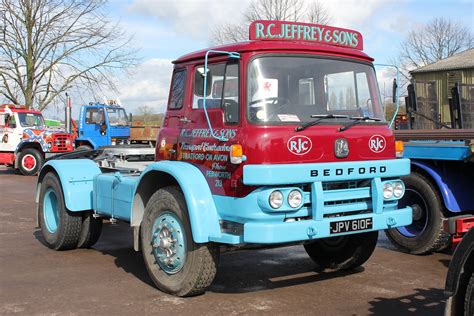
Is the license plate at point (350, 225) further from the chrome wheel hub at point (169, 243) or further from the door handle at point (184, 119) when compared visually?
the door handle at point (184, 119)

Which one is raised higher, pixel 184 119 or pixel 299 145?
pixel 184 119

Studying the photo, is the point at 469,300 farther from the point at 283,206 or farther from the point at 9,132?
the point at 9,132

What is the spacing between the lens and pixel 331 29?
5.52m

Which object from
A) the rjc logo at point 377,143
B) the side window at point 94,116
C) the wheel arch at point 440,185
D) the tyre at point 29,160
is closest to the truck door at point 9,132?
the tyre at point 29,160

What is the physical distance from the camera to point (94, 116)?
2152 centimetres

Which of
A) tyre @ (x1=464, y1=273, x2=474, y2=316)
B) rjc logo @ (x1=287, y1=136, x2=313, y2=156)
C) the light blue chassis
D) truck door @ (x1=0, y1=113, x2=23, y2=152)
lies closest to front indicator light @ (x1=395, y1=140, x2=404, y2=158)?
the light blue chassis

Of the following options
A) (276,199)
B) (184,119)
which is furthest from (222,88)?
(276,199)

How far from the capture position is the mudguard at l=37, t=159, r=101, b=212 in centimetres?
708

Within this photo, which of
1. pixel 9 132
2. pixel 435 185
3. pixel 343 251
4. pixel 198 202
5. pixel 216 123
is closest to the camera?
pixel 198 202

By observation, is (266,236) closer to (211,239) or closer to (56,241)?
(211,239)

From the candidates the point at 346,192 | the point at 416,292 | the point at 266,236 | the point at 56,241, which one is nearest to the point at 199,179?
the point at 266,236

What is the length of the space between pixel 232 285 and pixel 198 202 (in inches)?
49.3

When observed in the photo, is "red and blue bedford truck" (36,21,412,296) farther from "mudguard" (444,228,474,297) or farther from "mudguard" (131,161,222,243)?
"mudguard" (444,228,474,297)

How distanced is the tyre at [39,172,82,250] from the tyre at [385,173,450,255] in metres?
4.23
